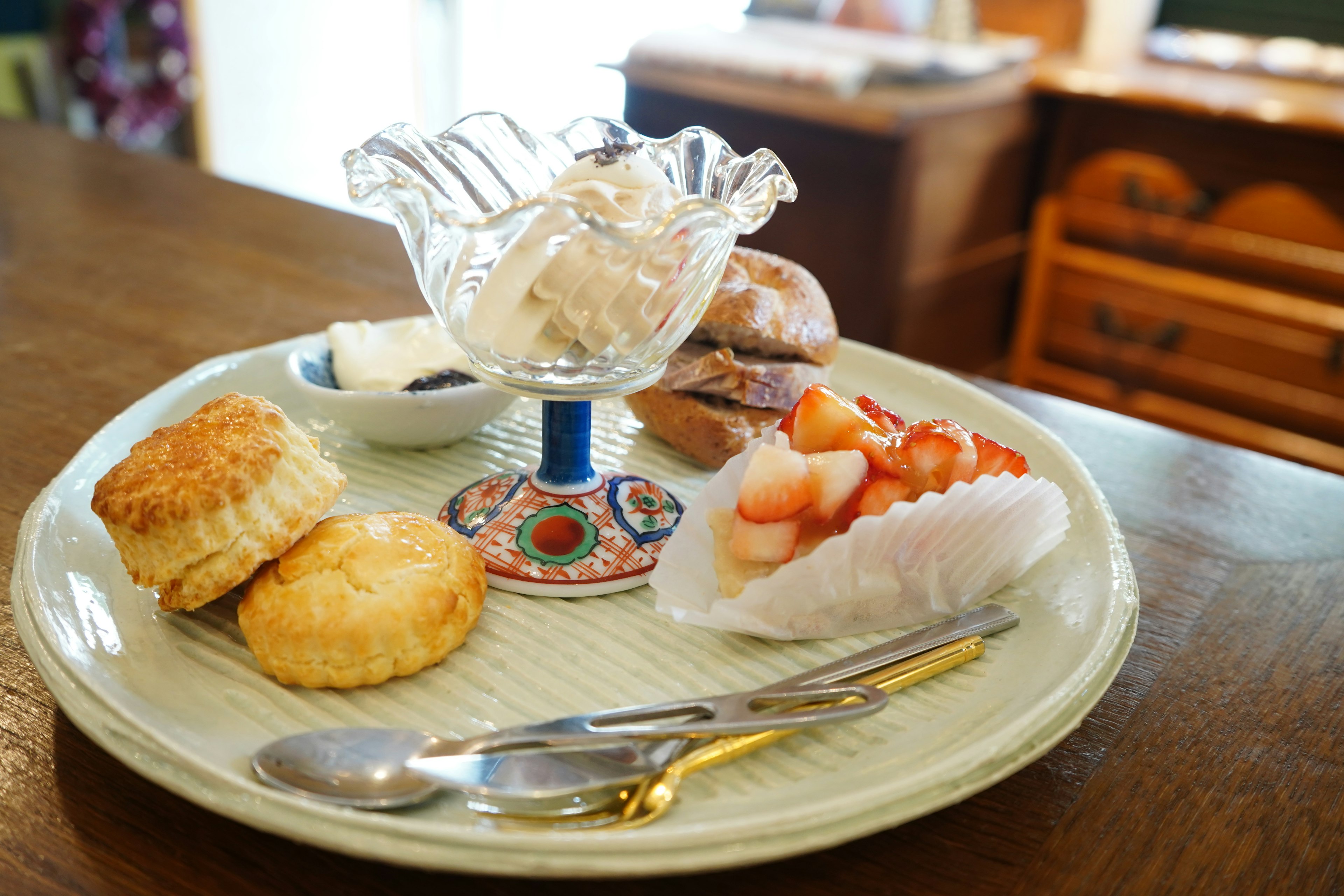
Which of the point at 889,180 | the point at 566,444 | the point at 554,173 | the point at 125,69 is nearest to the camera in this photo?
the point at 566,444

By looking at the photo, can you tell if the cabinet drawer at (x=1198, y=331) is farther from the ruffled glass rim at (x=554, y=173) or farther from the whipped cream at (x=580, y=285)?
the whipped cream at (x=580, y=285)

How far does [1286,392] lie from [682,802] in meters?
2.62

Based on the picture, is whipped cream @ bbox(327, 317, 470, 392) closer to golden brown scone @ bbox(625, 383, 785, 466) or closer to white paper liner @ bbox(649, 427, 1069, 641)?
golden brown scone @ bbox(625, 383, 785, 466)

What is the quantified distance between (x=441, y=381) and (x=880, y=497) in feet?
1.58

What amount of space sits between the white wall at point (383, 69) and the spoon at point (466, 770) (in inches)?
170

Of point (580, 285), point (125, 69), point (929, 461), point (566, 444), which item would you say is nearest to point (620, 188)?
point (580, 285)

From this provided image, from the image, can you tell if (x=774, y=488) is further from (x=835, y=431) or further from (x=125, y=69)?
(x=125, y=69)

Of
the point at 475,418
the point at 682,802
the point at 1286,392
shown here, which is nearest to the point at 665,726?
the point at 682,802

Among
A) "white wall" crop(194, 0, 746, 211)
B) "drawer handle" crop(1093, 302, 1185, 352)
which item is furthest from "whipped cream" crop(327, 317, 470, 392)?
"white wall" crop(194, 0, 746, 211)

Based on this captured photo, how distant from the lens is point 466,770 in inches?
24.2

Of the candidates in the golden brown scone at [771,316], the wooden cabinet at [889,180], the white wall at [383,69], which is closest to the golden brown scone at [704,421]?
the golden brown scone at [771,316]

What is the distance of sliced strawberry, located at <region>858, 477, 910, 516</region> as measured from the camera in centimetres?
81

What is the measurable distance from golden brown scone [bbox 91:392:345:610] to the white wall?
13.5 ft

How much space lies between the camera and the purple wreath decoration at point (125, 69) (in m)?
3.92
